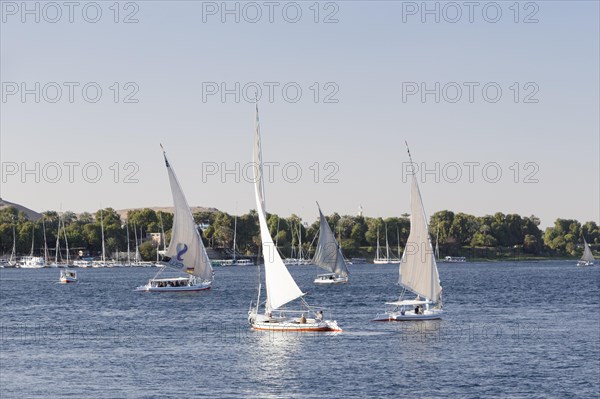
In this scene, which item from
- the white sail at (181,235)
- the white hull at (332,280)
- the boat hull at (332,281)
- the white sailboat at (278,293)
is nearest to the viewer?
the white sailboat at (278,293)

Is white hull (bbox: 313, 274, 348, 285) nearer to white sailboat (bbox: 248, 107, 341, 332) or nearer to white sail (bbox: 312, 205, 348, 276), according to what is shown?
white sail (bbox: 312, 205, 348, 276)

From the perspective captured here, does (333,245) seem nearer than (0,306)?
No

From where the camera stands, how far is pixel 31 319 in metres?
85.9

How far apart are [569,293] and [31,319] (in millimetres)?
65915

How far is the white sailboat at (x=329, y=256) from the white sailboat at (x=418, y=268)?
50.9 metres

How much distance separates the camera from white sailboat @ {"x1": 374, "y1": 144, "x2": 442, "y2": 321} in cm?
7700

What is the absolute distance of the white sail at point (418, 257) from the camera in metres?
77.2

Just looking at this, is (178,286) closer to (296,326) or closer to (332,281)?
(332,281)

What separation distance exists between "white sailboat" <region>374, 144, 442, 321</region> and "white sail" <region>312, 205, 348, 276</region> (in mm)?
50511

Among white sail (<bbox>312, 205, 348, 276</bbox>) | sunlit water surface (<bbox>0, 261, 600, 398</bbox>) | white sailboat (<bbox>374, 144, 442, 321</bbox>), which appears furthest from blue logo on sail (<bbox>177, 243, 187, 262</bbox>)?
white sailboat (<bbox>374, 144, 442, 321</bbox>)

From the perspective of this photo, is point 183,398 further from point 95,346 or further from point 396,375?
point 95,346

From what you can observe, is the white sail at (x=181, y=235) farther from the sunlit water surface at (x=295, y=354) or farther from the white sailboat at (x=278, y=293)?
the white sailboat at (x=278, y=293)

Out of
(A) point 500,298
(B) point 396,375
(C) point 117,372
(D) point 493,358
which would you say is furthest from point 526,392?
(A) point 500,298

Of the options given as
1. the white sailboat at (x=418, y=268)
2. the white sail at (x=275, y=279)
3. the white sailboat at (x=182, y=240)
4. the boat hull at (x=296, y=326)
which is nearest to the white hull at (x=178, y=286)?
the white sailboat at (x=182, y=240)
